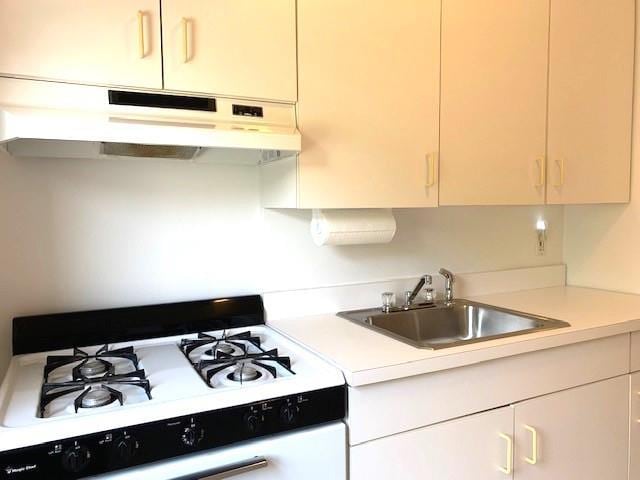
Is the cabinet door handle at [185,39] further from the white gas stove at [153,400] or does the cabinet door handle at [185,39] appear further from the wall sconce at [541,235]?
the wall sconce at [541,235]

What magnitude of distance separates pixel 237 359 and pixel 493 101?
4.02 ft

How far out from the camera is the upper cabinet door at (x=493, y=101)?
1.67 m

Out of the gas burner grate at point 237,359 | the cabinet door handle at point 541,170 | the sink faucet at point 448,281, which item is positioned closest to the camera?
the gas burner grate at point 237,359

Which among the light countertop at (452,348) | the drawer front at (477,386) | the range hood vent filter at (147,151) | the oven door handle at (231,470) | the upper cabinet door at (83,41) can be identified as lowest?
the oven door handle at (231,470)

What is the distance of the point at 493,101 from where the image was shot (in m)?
1.75

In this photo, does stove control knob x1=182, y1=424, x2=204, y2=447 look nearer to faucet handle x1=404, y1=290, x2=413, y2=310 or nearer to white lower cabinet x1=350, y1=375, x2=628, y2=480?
white lower cabinet x1=350, y1=375, x2=628, y2=480

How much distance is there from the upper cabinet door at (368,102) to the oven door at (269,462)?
2.10 feet

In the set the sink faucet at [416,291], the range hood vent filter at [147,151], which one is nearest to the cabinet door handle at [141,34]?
the range hood vent filter at [147,151]

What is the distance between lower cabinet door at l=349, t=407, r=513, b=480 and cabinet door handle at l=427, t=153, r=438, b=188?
72 centimetres

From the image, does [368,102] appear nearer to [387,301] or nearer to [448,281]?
[387,301]

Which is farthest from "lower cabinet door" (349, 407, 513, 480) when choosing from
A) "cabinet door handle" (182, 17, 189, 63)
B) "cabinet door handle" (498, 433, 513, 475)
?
"cabinet door handle" (182, 17, 189, 63)

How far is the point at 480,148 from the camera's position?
1729mm

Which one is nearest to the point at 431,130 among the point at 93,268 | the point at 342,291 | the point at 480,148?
the point at 480,148

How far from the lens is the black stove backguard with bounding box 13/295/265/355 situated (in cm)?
141
